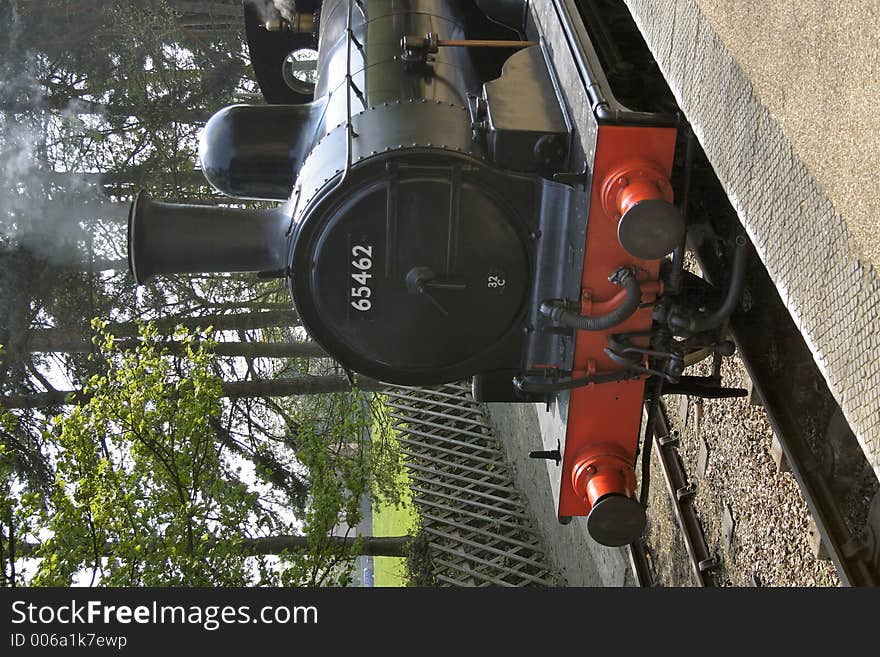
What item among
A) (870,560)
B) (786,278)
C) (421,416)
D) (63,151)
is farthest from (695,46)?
(63,151)

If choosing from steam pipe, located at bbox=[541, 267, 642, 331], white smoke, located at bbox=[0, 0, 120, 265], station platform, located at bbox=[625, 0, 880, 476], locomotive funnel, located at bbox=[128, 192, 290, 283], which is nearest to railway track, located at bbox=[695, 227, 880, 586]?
steam pipe, located at bbox=[541, 267, 642, 331]

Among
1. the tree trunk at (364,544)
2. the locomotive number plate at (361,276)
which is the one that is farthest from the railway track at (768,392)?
the tree trunk at (364,544)

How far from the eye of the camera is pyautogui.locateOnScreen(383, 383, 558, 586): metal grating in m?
7.00

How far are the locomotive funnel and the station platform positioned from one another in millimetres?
2151

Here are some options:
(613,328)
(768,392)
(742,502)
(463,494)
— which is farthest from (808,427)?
(463,494)

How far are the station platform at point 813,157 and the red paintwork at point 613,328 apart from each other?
782 millimetres

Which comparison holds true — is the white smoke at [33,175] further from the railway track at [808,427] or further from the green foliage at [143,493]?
the railway track at [808,427]

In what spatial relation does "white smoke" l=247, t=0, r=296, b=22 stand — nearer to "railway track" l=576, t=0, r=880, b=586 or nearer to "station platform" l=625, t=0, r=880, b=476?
"railway track" l=576, t=0, r=880, b=586

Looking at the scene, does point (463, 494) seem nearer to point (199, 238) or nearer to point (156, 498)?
point (156, 498)

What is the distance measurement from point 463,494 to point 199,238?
4.88 meters

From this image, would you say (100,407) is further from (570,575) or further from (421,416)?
(421,416)

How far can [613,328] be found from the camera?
3145 mm

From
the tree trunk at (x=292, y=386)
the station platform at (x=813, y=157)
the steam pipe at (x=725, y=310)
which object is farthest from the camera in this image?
the tree trunk at (x=292, y=386)

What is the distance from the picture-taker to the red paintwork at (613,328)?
111 inches
